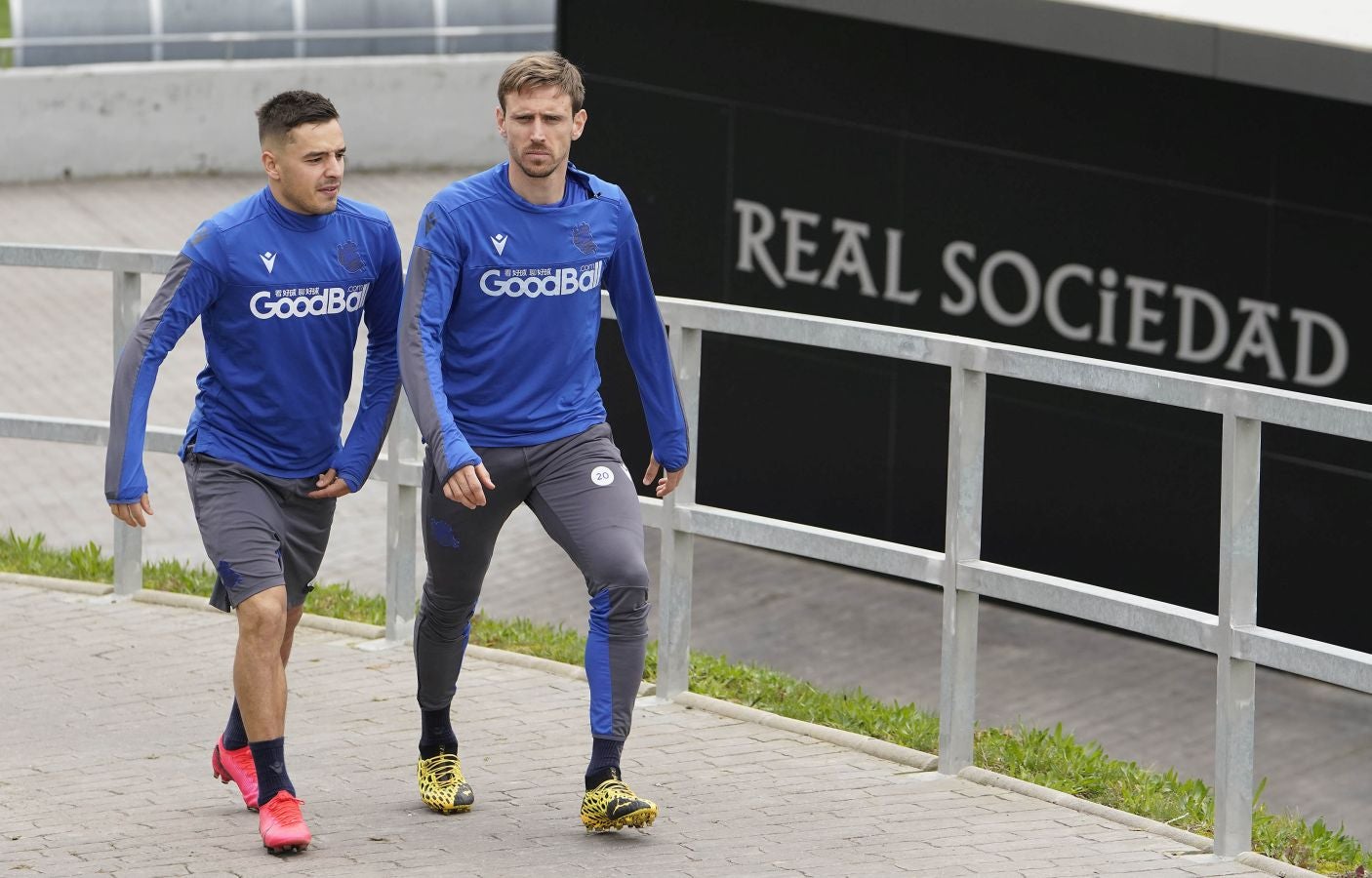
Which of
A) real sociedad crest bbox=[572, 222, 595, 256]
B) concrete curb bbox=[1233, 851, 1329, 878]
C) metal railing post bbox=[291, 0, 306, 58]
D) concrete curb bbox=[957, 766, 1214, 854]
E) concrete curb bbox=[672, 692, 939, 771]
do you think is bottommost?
concrete curb bbox=[1233, 851, 1329, 878]

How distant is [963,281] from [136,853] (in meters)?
6.58

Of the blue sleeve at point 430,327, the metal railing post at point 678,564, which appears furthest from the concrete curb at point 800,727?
the blue sleeve at point 430,327

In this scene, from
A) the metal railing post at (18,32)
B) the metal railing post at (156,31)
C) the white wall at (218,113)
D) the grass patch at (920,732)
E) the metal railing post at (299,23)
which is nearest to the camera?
the grass patch at (920,732)

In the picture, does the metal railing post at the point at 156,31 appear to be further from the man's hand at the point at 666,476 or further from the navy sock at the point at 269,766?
the navy sock at the point at 269,766

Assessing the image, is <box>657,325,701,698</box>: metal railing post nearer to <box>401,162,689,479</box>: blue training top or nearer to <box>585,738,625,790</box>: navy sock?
<box>401,162,689,479</box>: blue training top

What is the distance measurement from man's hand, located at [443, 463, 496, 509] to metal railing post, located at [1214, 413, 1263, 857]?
71.0 inches

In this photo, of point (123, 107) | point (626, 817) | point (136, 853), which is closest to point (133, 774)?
point (136, 853)

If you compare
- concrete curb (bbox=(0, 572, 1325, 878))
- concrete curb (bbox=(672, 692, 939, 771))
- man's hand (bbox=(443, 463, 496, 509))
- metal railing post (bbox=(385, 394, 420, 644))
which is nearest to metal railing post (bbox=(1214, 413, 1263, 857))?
concrete curb (bbox=(0, 572, 1325, 878))

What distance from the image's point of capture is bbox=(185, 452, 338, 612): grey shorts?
5520mm

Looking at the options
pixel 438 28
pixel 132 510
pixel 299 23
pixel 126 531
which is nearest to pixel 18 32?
pixel 299 23

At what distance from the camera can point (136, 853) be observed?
5559 millimetres

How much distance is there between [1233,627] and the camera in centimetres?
561

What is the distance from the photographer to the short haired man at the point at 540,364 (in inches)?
216

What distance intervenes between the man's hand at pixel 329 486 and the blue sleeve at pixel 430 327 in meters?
0.37
